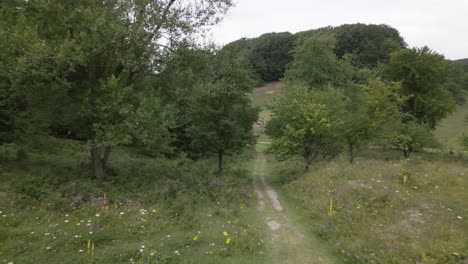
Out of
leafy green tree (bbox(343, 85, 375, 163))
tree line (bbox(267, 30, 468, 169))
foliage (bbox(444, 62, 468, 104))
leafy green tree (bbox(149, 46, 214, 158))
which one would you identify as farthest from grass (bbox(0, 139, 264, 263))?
foliage (bbox(444, 62, 468, 104))

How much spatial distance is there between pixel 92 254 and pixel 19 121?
11488 millimetres

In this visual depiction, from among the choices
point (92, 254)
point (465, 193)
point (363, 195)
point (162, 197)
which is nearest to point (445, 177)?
point (465, 193)

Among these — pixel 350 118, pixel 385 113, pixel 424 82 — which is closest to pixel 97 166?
pixel 350 118

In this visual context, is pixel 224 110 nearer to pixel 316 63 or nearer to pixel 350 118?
pixel 350 118

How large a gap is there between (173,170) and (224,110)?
5.45 m

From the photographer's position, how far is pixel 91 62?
1540cm

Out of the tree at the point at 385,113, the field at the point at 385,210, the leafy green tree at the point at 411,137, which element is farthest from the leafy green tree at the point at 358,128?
the field at the point at 385,210

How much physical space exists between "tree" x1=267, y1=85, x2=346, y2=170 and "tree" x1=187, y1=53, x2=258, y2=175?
2370 millimetres

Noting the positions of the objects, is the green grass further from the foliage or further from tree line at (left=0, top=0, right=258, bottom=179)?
tree line at (left=0, top=0, right=258, bottom=179)

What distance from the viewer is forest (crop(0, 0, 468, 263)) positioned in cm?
970

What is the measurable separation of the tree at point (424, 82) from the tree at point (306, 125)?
16.0 metres

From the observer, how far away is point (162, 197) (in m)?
14.4

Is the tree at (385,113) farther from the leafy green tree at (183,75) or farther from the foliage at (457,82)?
the foliage at (457,82)

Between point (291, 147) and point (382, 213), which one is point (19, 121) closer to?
point (291, 147)
